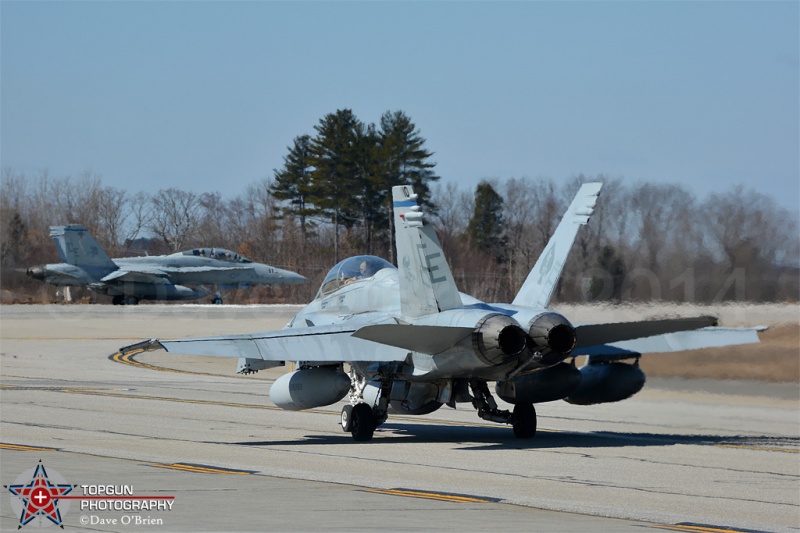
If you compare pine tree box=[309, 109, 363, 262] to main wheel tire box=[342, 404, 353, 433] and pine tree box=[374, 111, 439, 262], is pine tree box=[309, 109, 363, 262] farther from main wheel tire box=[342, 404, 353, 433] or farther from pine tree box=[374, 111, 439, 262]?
main wheel tire box=[342, 404, 353, 433]

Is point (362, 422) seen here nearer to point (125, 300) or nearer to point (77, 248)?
point (77, 248)

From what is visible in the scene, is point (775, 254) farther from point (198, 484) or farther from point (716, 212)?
point (198, 484)

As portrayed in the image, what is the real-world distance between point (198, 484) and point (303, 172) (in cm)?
7467

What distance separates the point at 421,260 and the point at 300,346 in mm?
2497

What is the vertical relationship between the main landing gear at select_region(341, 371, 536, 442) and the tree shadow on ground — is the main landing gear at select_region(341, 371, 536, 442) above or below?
above

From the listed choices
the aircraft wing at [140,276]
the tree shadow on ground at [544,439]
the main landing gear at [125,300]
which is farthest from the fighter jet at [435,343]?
the main landing gear at [125,300]

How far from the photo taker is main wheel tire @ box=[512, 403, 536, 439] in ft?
53.8

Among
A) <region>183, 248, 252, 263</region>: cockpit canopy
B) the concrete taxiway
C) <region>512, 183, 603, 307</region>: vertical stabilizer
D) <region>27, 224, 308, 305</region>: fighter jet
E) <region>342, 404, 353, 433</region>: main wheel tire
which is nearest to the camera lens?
the concrete taxiway

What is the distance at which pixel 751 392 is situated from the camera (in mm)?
19531

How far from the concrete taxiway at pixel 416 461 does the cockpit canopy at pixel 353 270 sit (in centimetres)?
236

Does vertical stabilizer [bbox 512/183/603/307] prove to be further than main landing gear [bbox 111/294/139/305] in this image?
No

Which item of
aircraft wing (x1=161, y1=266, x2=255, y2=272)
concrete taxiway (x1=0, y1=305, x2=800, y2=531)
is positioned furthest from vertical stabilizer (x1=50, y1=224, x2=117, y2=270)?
concrete taxiway (x1=0, y1=305, x2=800, y2=531)

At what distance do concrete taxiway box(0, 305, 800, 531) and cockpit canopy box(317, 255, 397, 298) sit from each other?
2.36m

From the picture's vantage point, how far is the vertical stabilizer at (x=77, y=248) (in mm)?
64812
